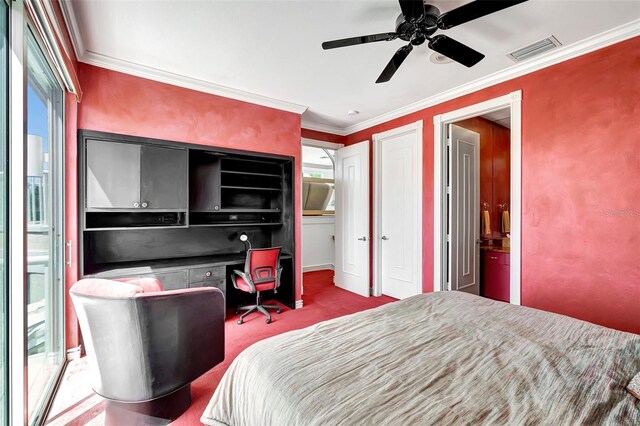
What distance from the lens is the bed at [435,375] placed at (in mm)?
925

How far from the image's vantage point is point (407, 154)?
393 cm

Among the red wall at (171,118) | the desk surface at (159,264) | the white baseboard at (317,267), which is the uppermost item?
the red wall at (171,118)

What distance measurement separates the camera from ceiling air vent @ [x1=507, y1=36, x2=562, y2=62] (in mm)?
2285

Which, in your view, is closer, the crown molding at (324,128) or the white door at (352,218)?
the white door at (352,218)

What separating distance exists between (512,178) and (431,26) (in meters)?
1.76

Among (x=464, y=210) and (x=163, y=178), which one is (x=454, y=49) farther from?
(x=163, y=178)

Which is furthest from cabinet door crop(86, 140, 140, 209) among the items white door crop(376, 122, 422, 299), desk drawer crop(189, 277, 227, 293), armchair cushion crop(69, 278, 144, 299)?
white door crop(376, 122, 422, 299)

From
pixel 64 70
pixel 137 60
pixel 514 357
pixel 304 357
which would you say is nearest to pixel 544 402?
pixel 514 357

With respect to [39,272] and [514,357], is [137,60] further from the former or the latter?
[514,357]

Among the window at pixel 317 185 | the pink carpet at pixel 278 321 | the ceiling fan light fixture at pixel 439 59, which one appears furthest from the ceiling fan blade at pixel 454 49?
the window at pixel 317 185

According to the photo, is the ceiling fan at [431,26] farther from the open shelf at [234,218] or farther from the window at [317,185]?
the window at [317,185]

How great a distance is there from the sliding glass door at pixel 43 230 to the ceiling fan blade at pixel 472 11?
232 centimetres

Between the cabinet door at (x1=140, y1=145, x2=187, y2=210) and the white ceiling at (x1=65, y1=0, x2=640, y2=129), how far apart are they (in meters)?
0.80

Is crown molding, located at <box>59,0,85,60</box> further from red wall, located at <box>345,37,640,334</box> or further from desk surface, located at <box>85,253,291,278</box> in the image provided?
red wall, located at <box>345,37,640,334</box>
